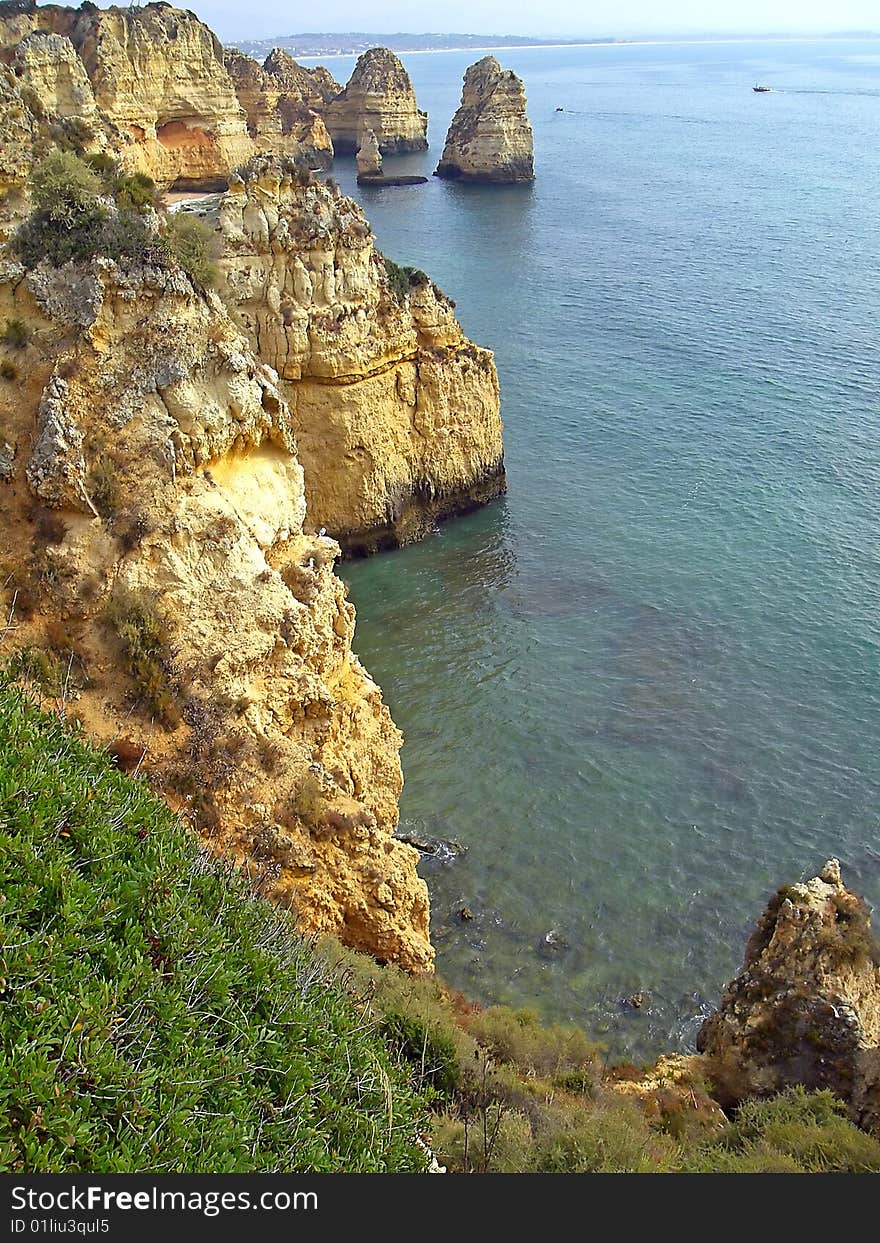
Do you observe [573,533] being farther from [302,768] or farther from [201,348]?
[302,768]

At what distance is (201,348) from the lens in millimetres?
→ 17406

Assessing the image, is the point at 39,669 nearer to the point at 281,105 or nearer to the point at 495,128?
the point at 495,128

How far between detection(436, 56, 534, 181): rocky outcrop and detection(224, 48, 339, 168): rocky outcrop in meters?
16.3

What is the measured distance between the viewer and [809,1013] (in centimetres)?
1388

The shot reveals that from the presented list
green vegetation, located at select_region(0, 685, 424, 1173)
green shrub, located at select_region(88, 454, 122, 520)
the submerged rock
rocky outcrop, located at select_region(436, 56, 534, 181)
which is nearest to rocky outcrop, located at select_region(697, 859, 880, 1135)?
green vegetation, located at select_region(0, 685, 424, 1173)

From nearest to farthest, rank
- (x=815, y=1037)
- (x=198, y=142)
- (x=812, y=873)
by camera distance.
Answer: (x=815, y=1037)
(x=812, y=873)
(x=198, y=142)

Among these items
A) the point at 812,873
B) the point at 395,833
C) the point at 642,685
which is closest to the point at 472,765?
the point at 395,833

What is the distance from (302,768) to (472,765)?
9.56 meters

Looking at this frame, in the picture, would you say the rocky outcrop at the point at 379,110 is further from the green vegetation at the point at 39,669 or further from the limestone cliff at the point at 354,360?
the green vegetation at the point at 39,669

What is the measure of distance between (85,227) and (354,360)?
13.1 m

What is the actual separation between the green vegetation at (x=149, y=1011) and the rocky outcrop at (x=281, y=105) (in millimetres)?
70309

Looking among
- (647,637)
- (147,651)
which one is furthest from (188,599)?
(647,637)

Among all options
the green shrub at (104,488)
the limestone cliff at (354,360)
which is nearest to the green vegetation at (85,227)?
the green shrub at (104,488)

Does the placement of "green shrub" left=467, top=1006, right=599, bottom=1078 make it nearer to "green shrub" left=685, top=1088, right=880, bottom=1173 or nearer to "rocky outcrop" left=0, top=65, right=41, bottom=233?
"green shrub" left=685, top=1088, right=880, bottom=1173
